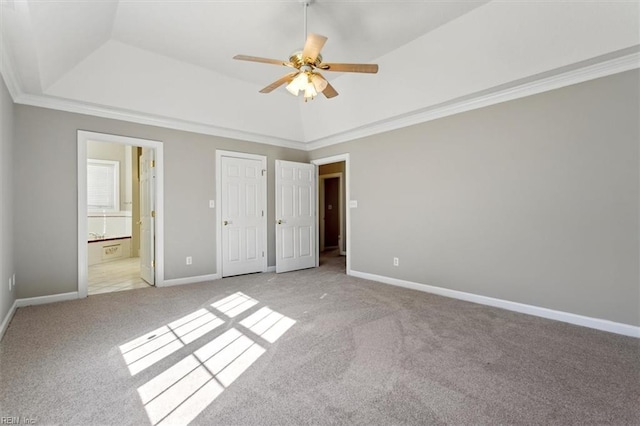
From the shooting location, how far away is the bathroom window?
7406 millimetres

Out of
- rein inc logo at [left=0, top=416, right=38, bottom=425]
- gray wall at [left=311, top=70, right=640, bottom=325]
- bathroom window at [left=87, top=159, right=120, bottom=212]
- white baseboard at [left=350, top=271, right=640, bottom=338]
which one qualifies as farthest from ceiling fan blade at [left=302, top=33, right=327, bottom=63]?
bathroom window at [left=87, top=159, right=120, bottom=212]

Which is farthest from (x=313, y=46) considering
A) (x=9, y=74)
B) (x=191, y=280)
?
(x=191, y=280)

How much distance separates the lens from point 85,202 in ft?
12.4

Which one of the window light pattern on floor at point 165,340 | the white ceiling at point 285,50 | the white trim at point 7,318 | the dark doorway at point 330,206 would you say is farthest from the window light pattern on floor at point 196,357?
the dark doorway at point 330,206

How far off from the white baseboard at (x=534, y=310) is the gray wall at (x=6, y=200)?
4557 mm

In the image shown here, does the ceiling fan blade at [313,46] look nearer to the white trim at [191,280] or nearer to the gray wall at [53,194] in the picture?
the gray wall at [53,194]

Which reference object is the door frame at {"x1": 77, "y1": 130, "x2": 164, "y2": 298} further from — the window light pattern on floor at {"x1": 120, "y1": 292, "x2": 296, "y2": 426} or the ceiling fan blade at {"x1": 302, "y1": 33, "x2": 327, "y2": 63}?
the ceiling fan blade at {"x1": 302, "y1": 33, "x2": 327, "y2": 63}

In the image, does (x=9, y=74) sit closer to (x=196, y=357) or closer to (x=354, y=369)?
(x=196, y=357)

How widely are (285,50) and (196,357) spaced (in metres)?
3.41

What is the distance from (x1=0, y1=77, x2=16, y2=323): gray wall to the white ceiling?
325 mm

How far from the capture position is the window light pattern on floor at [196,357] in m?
1.69

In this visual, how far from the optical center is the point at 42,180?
11.5 ft

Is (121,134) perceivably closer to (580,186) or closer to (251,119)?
(251,119)

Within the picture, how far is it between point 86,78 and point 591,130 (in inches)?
217
